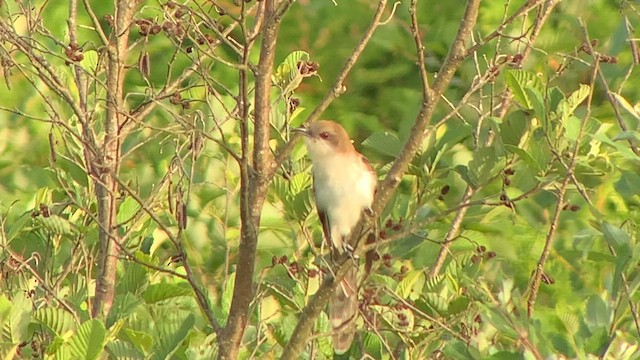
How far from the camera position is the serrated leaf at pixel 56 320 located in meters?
3.44

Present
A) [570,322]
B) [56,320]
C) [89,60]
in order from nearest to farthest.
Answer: [570,322] < [56,320] < [89,60]

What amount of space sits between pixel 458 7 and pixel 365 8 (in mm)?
612

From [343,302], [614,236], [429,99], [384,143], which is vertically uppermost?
[429,99]

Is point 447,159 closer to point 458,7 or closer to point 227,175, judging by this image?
point 227,175

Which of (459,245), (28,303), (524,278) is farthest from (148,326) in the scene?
(524,278)

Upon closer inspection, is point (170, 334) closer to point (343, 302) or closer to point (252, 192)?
point (252, 192)

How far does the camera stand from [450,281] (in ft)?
13.2

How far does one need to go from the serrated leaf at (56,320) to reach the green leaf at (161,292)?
0.37 metres

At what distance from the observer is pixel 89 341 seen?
10.2 ft

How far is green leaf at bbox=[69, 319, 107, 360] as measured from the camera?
311 cm

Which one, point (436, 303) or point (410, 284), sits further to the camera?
point (410, 284)

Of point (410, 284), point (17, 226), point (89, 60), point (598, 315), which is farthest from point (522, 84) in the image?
point (89, 60)

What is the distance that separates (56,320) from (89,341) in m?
0.36

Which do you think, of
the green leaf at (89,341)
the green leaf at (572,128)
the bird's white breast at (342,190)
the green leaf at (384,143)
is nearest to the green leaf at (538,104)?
the green leaf at (572,128)
